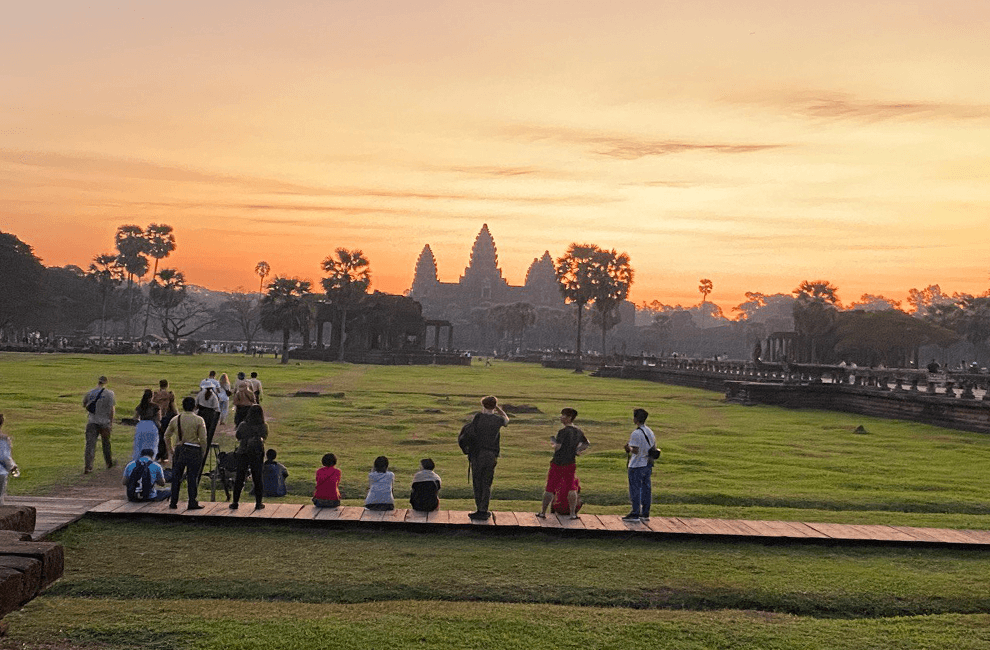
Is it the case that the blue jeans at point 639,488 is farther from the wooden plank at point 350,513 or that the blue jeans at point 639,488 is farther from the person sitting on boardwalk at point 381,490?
the wooden plank at point 350,513

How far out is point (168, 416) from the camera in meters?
17.1

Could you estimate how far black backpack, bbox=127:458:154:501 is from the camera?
42.4 ft

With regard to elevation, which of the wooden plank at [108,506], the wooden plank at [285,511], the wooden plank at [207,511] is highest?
the wooden plank at [108,506]

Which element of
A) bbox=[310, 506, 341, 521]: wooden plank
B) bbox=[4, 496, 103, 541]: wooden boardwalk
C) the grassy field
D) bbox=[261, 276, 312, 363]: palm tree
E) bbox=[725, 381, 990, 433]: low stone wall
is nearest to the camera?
the grassy field

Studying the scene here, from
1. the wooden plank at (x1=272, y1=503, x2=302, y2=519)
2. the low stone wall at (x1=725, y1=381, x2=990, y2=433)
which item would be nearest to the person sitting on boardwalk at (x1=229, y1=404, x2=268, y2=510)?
the wooden plank at (x1=272, y1=503, x2=302, y2=519)

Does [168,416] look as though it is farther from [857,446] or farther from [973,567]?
[857,446]

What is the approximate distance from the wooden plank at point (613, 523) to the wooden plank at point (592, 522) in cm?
5

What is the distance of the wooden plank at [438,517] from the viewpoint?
1217 cm

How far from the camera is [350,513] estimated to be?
12.5 meters

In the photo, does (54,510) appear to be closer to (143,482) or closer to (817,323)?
(143,482)

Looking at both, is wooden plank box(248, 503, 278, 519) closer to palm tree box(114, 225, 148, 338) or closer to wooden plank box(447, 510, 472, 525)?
wooden plank box(447, 510, 472, 525)

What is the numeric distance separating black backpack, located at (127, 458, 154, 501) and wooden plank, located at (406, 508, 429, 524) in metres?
3.73

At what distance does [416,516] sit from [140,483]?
13.1 feet

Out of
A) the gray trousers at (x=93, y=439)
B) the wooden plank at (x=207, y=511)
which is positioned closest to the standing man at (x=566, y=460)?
the wooden plank at (x=207, y=511)
